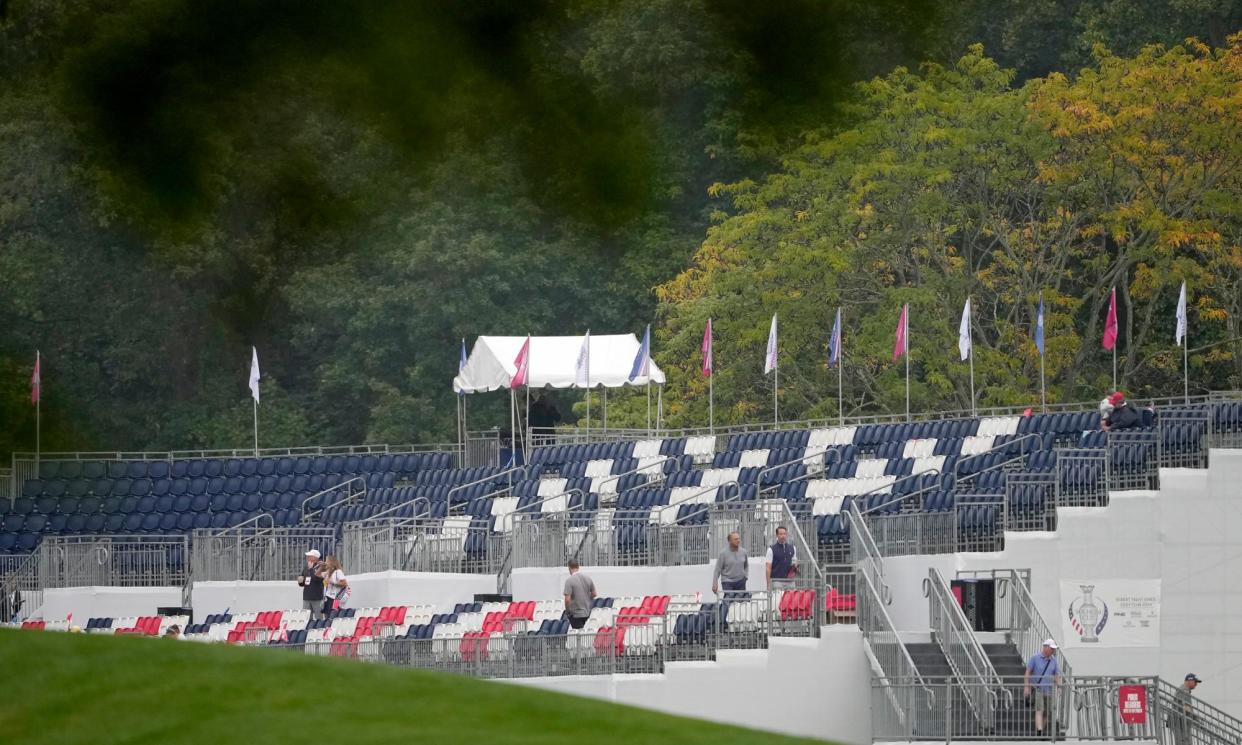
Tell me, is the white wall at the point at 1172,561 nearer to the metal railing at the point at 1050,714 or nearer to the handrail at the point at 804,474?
the metal railing at the point at 1050,714

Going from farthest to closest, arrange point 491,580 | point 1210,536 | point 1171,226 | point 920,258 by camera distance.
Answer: point 920,258, point 1171,226, point 491,580, point 1210,536

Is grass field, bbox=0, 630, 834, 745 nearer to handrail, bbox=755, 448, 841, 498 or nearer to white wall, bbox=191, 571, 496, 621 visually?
white wall, bbox=191, 571, 496, 621

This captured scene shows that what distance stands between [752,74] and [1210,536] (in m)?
19.0

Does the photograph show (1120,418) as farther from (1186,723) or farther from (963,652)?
(1186,723)

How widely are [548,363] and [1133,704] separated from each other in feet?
54.3

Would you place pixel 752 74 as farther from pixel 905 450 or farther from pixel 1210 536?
pixel 905 450

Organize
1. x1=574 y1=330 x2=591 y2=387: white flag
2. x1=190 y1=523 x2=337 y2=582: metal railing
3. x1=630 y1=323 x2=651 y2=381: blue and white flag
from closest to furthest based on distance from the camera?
x1=190 y1=523 x2=337 y2=582: metal railing → x1=630 y1=323 x2=651 y2=381: blue and white flag → x1=574 y1=330 x2=591 y2=387: white flag

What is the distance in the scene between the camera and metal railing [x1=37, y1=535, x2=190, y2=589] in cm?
2730

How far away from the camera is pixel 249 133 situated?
3727 mm

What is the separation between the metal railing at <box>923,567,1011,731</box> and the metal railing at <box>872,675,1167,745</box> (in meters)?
0.07

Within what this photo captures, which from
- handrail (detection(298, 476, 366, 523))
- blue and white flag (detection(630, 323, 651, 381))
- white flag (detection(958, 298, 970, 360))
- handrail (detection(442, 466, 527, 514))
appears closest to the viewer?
white flag (detection(958, 298, 970, 360))

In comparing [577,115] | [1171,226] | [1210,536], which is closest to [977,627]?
[1210,536]

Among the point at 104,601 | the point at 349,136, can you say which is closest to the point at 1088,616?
the point at 104,601

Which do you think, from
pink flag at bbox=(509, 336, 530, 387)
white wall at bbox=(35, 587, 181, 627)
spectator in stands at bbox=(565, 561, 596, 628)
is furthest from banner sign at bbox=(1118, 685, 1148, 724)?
pink flag at bbox=(509, 336, 530, 387)
